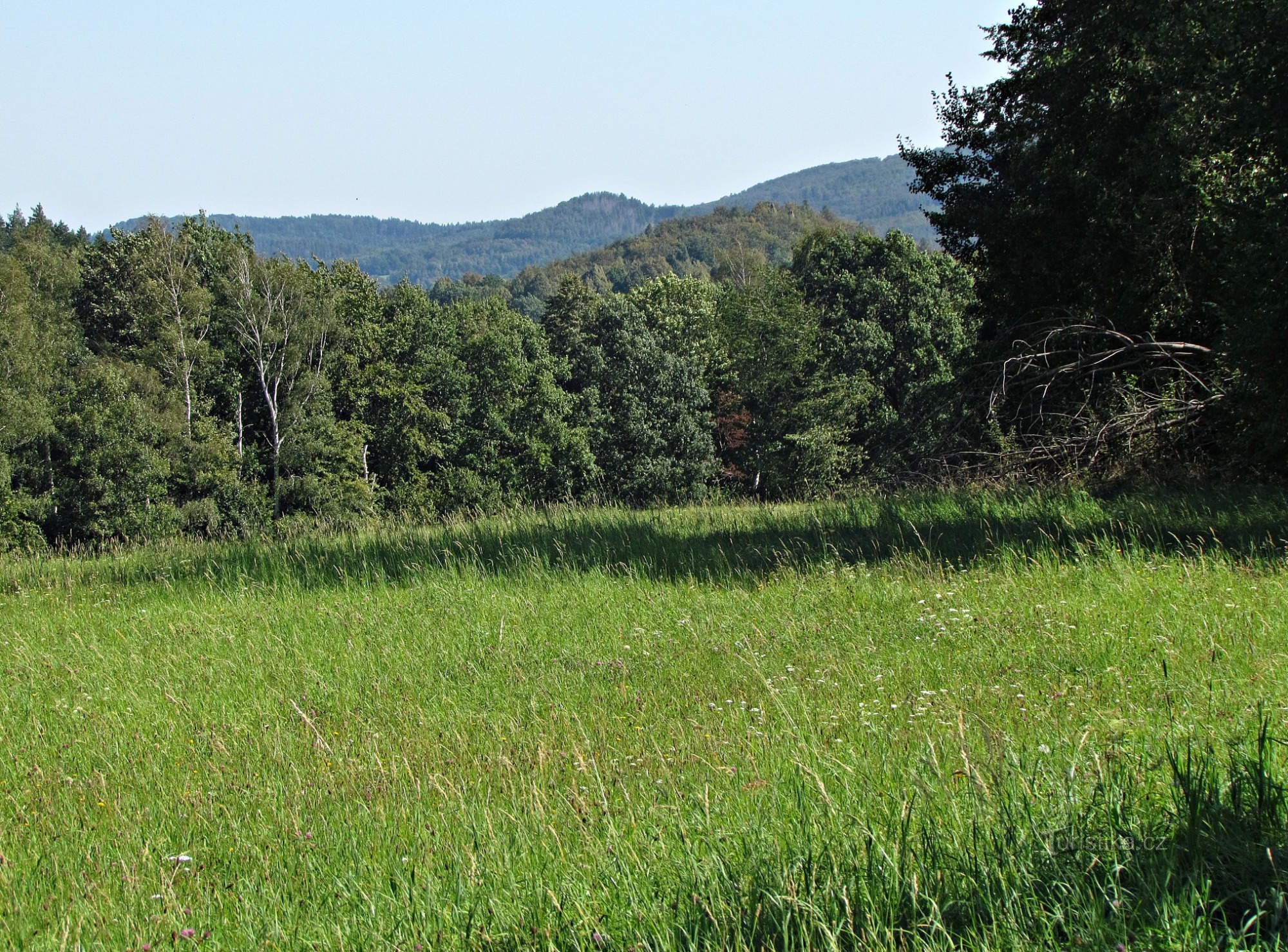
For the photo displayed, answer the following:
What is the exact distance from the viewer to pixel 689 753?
13.9 feet

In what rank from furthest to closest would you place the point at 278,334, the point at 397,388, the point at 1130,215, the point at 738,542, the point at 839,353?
the point at 397,388
the point at 839,353
the point at 278,334
the point at 1130,215
the point at 738,542

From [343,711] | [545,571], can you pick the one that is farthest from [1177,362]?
[343,711]

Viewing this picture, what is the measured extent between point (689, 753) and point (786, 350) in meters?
41.7

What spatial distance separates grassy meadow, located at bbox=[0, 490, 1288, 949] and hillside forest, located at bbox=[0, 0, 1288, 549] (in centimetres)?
469

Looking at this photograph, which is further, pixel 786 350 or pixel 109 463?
pixel 786 350

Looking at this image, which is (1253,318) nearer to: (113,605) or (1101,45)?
(1101,45)

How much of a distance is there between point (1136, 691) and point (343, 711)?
4255 millimetres

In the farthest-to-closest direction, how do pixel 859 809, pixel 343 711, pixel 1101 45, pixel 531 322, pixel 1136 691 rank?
pixel 531 322
pixel 1101 45
pixel 343 711
pixel 1136 691
pixel 859 809

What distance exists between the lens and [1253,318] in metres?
9.72

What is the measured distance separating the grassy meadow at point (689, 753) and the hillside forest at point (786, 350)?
469cm

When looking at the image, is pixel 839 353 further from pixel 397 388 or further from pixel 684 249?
pixel 684 249

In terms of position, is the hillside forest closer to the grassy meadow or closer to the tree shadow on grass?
the tree shadow on grass

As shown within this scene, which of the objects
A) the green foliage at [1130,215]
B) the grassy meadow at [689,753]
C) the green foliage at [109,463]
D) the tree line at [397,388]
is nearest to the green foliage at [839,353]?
the tree line at [397,388]

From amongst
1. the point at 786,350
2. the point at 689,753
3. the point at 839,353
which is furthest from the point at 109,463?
the point at 689,753
